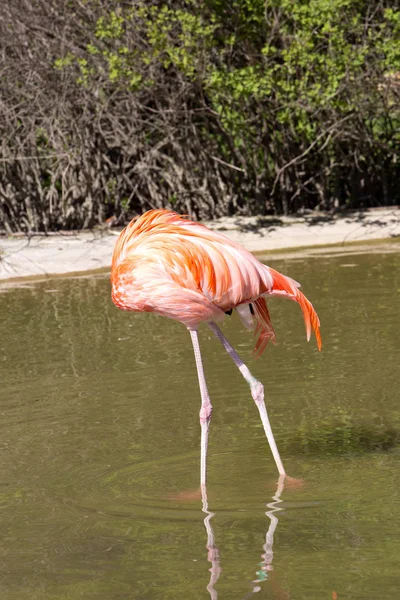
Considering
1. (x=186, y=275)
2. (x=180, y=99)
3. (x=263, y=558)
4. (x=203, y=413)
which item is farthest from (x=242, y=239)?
(x=263, y=558)

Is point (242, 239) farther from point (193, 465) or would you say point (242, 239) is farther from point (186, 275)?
point (186, 275)

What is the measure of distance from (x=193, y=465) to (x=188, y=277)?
2.80 feet

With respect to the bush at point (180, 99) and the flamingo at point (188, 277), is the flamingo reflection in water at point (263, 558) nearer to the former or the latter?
the flamingo at point (188, 277)

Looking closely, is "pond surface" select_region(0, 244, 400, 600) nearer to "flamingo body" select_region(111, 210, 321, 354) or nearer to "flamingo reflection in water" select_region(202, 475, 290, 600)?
"flamingo reflection in water" select_region(202, 475, 290, 600)

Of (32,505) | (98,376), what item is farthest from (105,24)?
(32,505)

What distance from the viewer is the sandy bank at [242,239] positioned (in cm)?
1022

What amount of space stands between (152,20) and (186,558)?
965 centimetres

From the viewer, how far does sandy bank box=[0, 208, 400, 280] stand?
10.2 meters

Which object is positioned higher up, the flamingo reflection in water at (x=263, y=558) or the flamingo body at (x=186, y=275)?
the flamingo body at (x=186, y=275)

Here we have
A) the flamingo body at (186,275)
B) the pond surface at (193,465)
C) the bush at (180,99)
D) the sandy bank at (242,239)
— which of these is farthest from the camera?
the bush at (180,99)

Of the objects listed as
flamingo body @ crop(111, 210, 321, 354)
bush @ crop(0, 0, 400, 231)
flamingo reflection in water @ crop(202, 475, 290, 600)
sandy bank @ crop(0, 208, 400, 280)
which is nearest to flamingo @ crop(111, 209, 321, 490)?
flamingo body @ crop(111, 210, 321, 354)

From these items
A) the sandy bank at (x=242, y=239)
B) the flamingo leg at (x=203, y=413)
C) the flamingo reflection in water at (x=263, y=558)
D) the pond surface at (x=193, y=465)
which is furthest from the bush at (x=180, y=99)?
the flamingo reflection in water at (x=263, y=558)

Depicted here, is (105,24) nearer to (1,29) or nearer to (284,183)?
(1,29)

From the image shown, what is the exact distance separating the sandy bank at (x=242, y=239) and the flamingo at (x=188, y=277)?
6.15 m
